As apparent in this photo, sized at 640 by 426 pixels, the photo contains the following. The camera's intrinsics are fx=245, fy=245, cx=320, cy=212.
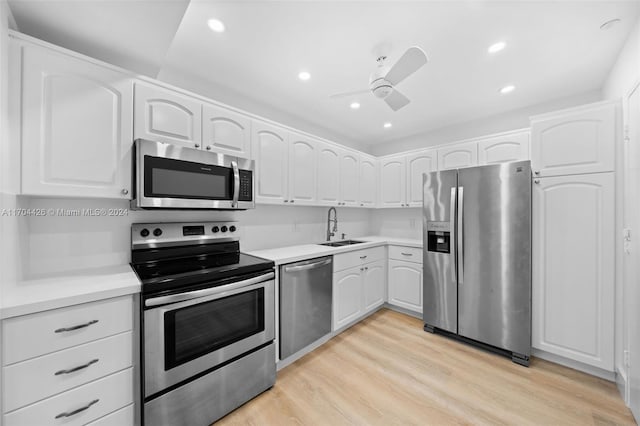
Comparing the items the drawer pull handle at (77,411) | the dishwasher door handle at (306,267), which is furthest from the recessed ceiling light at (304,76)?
the drawer pull handle at (77,411)

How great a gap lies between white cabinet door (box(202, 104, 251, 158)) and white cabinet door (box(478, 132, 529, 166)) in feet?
9.05

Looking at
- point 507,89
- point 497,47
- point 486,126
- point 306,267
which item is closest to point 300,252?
point 306,267

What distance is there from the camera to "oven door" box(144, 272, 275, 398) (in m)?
1.34

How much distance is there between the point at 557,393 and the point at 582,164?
5.95ft

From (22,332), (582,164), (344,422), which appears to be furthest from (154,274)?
(582,164)

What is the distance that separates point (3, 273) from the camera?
1.21m

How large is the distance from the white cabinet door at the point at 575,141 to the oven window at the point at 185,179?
2.75m

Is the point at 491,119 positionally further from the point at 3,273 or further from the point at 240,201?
the point at 3,273

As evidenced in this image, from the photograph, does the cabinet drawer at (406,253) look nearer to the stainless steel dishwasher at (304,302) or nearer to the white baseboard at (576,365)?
the stainless steel dishwasher at (304,302)

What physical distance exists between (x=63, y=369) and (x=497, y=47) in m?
3.35

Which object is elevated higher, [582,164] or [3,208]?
[582,164]

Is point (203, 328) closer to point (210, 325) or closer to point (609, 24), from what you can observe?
point (210, 325)

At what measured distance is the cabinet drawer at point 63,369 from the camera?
104 centimetres

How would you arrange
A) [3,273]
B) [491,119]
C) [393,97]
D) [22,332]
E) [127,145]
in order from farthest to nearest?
[491,119], [393,97], [127,145], [3,273], [22,332]
